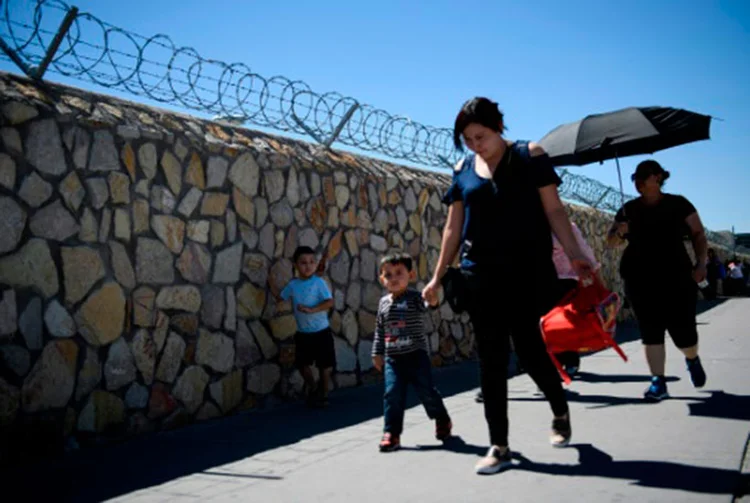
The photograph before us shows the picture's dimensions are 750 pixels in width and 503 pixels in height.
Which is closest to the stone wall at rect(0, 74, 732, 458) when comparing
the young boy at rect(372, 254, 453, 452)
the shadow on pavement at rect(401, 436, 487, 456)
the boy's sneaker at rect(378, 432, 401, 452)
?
the young boy at rect(372, 254, 453, 452)

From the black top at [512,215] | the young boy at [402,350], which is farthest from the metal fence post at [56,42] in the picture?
the black top at [512,215]

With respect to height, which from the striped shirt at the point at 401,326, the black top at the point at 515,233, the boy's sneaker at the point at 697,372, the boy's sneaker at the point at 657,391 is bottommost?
the boy's sneaker at the point at 657,391

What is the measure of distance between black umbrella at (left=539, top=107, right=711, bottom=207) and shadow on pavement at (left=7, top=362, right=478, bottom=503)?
104 inches

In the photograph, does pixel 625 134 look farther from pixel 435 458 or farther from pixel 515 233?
pixel 435 458

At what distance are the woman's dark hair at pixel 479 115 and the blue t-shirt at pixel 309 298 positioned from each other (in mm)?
2665

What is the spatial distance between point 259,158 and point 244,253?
0.82 meters

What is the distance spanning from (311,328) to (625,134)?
3062 millimetres

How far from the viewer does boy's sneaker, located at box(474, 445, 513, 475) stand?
3.41m

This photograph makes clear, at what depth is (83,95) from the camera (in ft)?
16.8

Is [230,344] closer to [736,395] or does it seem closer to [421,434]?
[421,434]

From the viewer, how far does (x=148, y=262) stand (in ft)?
17.1

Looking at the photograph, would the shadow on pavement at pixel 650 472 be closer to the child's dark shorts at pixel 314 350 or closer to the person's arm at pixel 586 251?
the person's arm at pixel 586 251

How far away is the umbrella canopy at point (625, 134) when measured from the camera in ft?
20.7

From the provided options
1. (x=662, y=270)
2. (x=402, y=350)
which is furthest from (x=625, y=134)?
(x=402, y=350)
